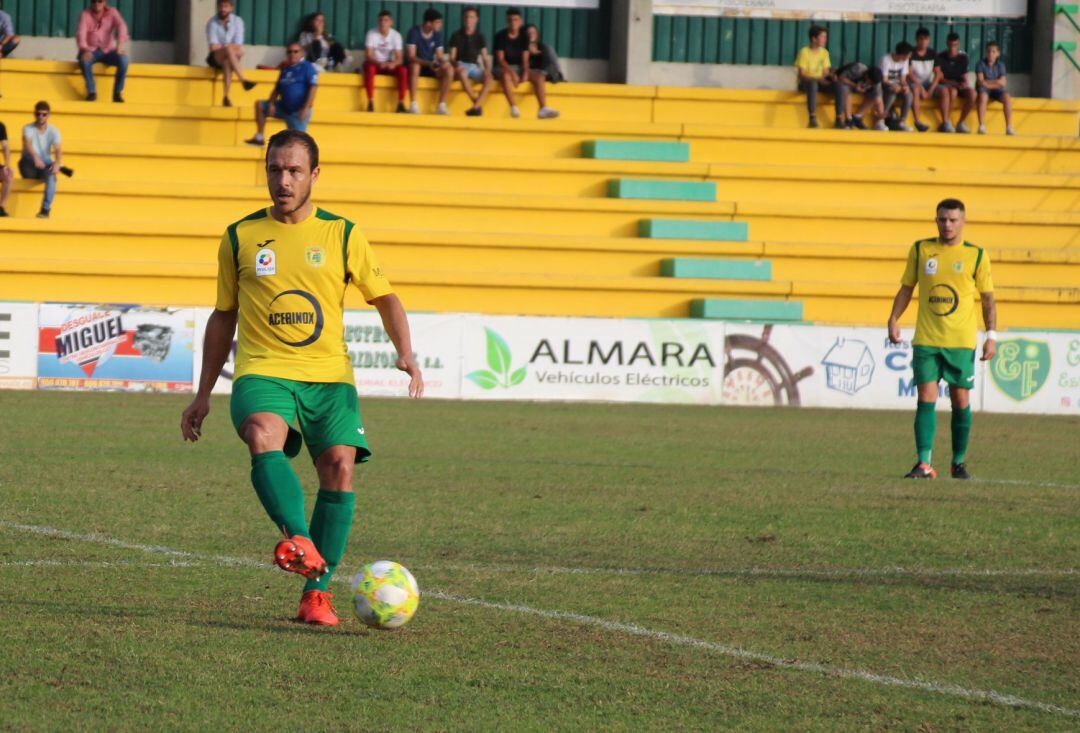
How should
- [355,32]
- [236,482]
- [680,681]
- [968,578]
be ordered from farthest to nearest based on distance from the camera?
[355,32], [236,482], [968,578], [680,681]

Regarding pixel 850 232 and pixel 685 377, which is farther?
pixel 850 232

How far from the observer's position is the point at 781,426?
671 inches

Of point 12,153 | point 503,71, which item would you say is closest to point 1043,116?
point 503,71

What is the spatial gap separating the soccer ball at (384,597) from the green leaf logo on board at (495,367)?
1425 cm

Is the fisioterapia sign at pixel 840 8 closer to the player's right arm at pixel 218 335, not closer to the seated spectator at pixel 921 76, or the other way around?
the seated spectator at pixel 921 76

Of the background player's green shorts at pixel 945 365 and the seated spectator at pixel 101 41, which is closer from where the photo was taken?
Result: the background player's green shorts at pixel 945 365

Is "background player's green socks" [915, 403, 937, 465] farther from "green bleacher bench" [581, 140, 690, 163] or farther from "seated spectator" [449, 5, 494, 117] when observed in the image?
"seated spectator" [449, 5, 494, 117]

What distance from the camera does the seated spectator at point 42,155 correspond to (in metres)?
21.8

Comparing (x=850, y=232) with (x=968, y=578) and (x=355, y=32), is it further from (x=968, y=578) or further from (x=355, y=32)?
(x=968, y=578)

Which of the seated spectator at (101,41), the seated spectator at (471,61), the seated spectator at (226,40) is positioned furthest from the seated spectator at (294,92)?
the seated spectator at (471,61)

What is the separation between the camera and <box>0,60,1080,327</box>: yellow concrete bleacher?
2236 centimetres

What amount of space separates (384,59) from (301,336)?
1974cm

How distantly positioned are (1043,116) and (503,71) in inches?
354

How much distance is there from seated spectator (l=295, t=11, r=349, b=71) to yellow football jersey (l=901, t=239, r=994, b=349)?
13.8 m
